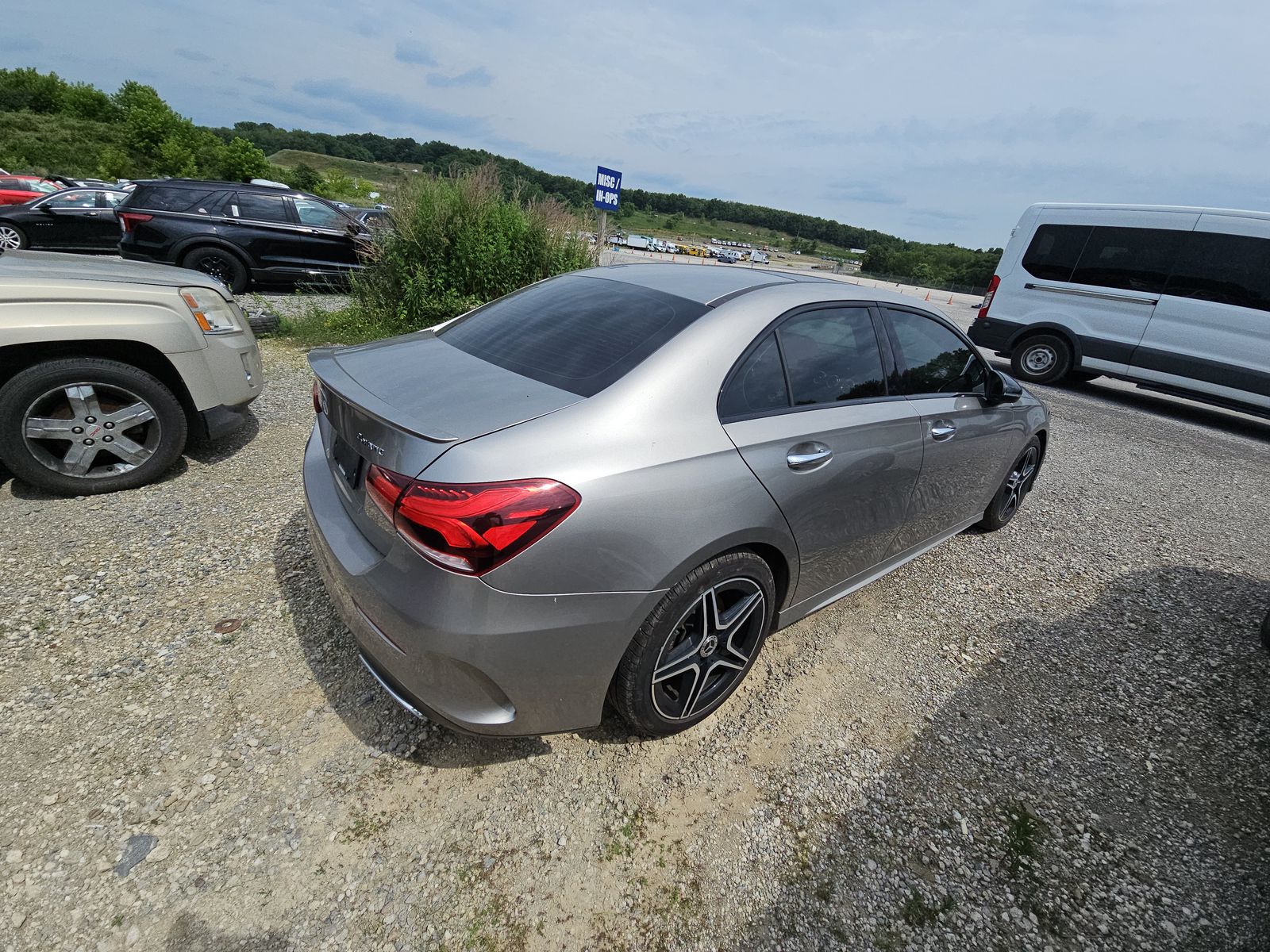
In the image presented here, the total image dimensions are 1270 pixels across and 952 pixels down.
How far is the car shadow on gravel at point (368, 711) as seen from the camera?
2057 millimetres

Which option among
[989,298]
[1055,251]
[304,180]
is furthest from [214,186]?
[304,180]

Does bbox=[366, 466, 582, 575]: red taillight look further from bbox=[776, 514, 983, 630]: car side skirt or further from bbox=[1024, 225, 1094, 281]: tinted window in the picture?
bbox=[1024, 225, 1094, 281]: tinted window

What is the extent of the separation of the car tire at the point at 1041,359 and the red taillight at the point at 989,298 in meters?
0.70

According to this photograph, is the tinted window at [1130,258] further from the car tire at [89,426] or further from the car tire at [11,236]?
the car tire at [11,236]

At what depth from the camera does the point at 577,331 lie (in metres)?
2.22

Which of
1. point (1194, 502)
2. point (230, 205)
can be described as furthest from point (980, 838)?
point (230, 205)

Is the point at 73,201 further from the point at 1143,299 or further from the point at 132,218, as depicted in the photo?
the point at 1143,299

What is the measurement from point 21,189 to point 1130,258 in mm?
25986

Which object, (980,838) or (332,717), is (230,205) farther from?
(980,838)

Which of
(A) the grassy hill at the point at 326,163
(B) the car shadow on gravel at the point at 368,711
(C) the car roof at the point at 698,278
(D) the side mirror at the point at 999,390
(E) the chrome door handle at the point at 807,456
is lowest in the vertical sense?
(B) the car shadow on gravel at the point at 368,711

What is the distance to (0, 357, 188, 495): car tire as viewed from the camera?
2.97 metres

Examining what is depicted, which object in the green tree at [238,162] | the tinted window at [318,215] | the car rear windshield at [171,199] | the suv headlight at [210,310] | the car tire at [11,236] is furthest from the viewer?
the green tree at [238,162]

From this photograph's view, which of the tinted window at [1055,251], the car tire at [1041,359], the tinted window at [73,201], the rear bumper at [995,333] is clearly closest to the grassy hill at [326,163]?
the tinted window at [73,201]

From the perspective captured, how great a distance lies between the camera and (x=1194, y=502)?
5020 mm
